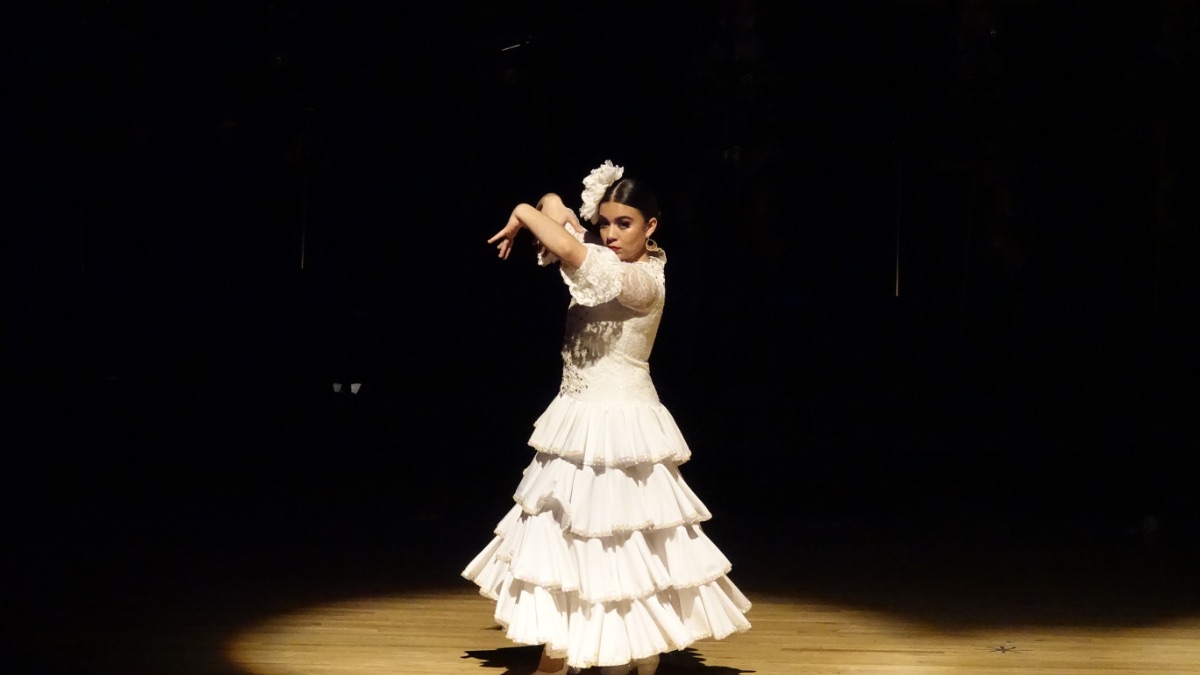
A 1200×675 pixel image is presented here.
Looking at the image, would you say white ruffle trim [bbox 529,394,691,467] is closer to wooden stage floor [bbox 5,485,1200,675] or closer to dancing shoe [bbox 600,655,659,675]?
dancing shoe [bbox 600,655,659,675]

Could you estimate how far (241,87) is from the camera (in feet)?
20.2

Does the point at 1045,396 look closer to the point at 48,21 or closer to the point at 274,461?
the point at 274,461

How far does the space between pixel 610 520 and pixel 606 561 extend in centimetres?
9

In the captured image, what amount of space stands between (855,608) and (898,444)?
2331 mm

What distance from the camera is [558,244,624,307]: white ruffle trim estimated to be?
3.06 metres

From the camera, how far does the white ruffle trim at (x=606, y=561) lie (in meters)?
3.17

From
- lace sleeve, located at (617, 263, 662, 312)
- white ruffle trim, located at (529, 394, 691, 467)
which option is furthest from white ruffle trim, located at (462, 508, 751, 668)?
lace sleeve, located at (617, 263, 662, 312)

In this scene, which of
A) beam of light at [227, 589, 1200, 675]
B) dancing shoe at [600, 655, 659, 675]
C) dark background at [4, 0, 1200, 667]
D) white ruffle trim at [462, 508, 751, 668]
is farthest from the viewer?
dark background at [4, 0, 1200, 667]

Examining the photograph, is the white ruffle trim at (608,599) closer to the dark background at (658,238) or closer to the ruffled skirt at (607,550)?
the ruffled skirt at (607,550)

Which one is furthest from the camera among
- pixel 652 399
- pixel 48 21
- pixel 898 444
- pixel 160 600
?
pixel 898 444

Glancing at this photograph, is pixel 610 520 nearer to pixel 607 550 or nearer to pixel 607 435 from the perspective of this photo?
pixel 607 550

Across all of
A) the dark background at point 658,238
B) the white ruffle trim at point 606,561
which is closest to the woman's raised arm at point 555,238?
the white ruffle trim at point 606,561

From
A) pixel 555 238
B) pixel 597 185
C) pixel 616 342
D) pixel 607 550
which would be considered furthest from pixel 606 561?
pixel 597 185

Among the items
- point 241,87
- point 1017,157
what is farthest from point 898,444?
point 241,87
